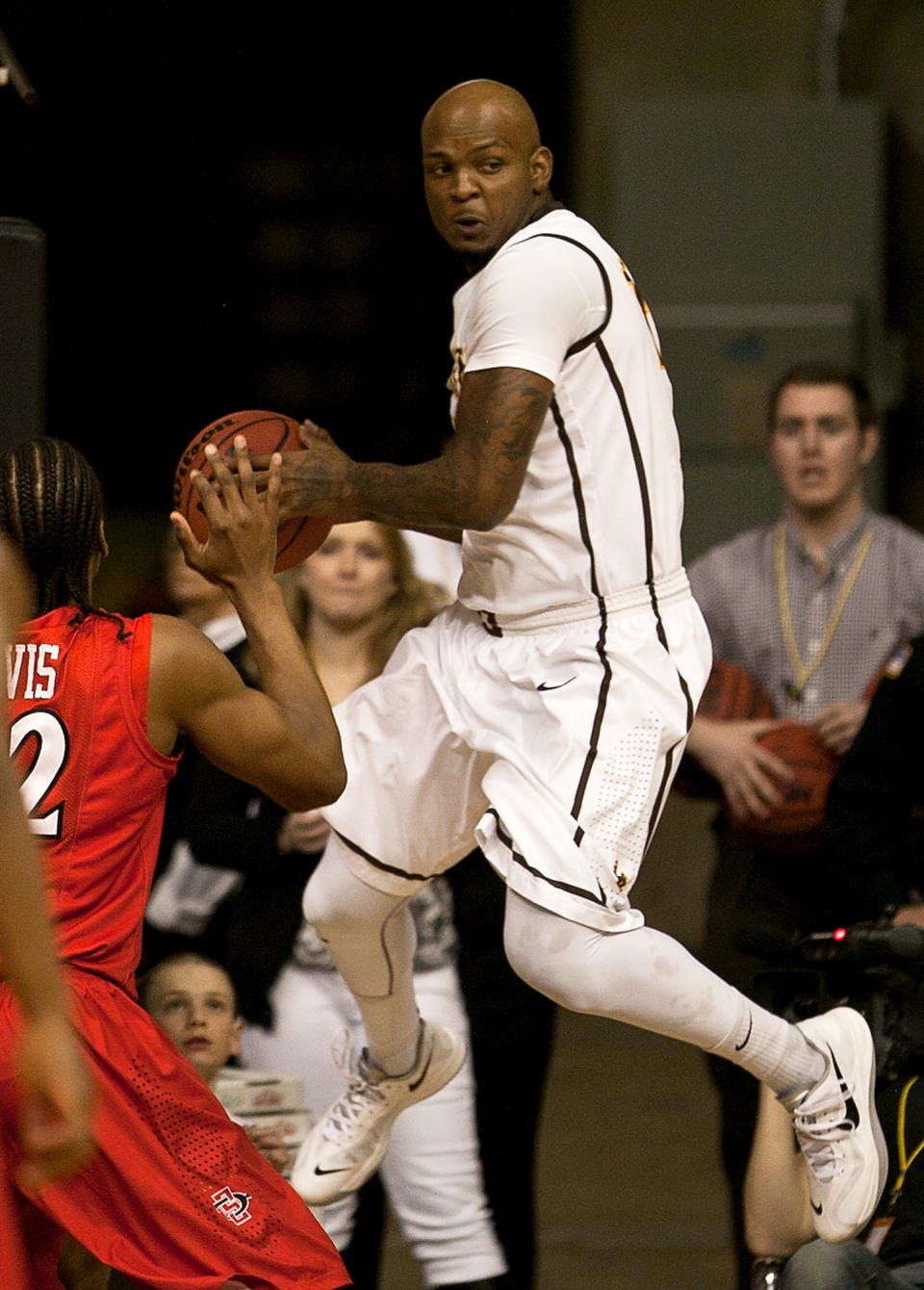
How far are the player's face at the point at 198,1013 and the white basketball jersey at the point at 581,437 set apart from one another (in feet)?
3.92

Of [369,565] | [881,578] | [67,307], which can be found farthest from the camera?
[67,307]

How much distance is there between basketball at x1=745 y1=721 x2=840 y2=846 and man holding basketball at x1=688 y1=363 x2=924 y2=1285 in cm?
2

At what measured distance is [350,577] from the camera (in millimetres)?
4773

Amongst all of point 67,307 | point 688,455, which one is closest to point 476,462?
point 688,455

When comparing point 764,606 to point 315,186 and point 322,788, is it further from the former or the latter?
point 315,186

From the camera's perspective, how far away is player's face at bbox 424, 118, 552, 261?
3.50m

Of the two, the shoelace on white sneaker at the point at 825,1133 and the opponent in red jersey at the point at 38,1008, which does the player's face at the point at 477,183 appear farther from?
the opponent in red jersey at the point at 38,1008

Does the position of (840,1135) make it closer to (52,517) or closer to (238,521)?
(238,521)

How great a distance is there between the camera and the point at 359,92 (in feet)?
31.2

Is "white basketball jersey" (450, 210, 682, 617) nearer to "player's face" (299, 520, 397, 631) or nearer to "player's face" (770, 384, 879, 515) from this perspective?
"player's face" (299, 520, 397, 631)

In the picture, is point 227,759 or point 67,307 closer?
point 227,759

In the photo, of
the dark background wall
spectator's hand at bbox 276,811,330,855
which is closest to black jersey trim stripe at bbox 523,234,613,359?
spectator's hand at bbox 276,811,330,855

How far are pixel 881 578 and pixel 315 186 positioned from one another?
558 cm

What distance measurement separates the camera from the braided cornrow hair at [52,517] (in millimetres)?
3141
